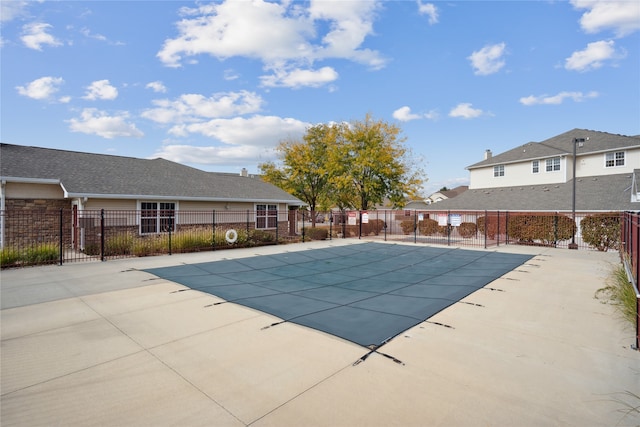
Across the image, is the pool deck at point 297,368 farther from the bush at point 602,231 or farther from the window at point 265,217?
the window at point 265,217

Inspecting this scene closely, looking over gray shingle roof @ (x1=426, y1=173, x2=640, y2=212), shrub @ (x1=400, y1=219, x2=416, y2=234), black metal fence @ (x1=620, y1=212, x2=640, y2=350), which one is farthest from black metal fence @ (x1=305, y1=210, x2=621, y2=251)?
black metal fence @ (x1=620, y1=212, x2=640, y2=350)

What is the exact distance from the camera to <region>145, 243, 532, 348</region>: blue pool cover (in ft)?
17.7

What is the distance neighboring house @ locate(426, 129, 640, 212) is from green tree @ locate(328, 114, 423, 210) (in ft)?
22.0

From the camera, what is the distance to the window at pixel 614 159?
23328 millimetres

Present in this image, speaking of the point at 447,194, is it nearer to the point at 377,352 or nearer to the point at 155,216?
the point at 155,216

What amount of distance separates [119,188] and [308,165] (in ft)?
55.0

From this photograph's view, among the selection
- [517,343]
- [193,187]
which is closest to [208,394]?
[517,343]

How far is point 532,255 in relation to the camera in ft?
44.8

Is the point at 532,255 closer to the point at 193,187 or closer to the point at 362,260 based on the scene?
the point at 362,260

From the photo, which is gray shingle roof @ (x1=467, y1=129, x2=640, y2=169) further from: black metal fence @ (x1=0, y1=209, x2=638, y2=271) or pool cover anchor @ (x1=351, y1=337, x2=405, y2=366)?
pool cover anchor @ (x1=351, y1=337, x2=405, y2=366)

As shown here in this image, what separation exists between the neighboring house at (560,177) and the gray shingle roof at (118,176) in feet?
61.7

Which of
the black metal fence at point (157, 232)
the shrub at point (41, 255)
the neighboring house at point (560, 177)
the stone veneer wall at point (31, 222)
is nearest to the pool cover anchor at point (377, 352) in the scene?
the black metal fence at point (157, 232)

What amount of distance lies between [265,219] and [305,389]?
63.7 feet

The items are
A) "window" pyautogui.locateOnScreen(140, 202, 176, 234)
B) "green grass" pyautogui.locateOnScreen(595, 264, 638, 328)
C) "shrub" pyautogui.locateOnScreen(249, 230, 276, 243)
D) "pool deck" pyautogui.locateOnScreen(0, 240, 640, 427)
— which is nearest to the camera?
"pool deck" pyautogui.locateOnScreen(0, 240, 640, 427)
